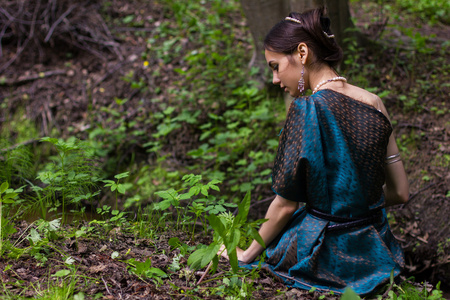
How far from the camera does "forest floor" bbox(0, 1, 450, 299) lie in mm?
1914

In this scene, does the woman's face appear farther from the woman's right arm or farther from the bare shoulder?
the woman's right arm

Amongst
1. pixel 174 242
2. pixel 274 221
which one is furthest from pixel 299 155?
pixel 174 242

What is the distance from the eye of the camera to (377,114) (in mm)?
2127

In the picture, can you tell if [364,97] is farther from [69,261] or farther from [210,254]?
[69,261]

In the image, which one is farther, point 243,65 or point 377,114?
point 243,65

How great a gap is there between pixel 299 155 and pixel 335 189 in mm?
281

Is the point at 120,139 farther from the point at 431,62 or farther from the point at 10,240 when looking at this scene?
the point at 431,62

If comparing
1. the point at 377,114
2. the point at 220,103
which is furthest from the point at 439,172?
the point at 220,103

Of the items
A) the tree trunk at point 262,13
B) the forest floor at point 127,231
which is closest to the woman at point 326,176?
the forest floor at point 127,231

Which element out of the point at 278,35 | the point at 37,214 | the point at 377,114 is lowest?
the point at 37,214

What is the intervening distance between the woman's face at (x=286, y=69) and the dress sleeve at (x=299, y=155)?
309 millimetres

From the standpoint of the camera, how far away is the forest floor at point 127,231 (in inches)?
75.4

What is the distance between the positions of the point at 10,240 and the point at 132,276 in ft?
2.48

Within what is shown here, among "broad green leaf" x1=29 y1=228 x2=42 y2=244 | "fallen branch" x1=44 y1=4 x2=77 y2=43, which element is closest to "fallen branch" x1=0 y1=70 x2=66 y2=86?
"fallen branch" x1=44 y1=4 x2=77 y2=43
